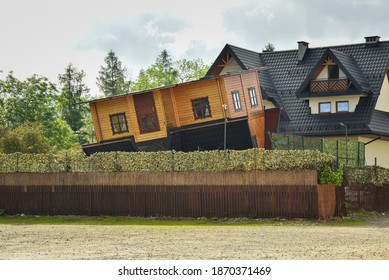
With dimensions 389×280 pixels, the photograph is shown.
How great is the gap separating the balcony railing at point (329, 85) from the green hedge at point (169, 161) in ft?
80.6

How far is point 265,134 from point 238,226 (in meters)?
20.1

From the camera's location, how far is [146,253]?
27031 millimetres

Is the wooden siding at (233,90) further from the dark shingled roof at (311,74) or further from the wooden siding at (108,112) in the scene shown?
the dark shingled roof at (311,74)

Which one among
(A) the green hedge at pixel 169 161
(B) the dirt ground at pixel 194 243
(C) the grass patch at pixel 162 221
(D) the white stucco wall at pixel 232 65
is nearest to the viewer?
(B) the dirt ground at pixel 194 243

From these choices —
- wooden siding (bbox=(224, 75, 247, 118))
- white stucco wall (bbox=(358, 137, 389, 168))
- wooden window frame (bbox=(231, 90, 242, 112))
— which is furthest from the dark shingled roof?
wooden window frame (bbox=(231, 90, 242, 112))

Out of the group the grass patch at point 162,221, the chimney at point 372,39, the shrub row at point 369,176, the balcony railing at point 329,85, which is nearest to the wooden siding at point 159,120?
the grass patch at point 162,221

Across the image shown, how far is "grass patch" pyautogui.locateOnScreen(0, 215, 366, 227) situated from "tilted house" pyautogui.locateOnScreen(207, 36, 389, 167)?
75.5ft

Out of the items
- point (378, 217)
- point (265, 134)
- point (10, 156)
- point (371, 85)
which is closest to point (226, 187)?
point (378, 217)

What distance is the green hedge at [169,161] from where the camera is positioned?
4516 centimetres

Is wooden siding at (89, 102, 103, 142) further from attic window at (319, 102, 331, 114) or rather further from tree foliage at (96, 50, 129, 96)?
tree foliage at (96, 50, 129, 96)

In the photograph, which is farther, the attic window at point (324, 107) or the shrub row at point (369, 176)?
the attic window at point (324, 107)

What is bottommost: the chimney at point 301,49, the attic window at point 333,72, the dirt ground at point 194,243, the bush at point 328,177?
the dirt ground at point 194,243

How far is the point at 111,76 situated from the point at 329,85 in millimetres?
92358
